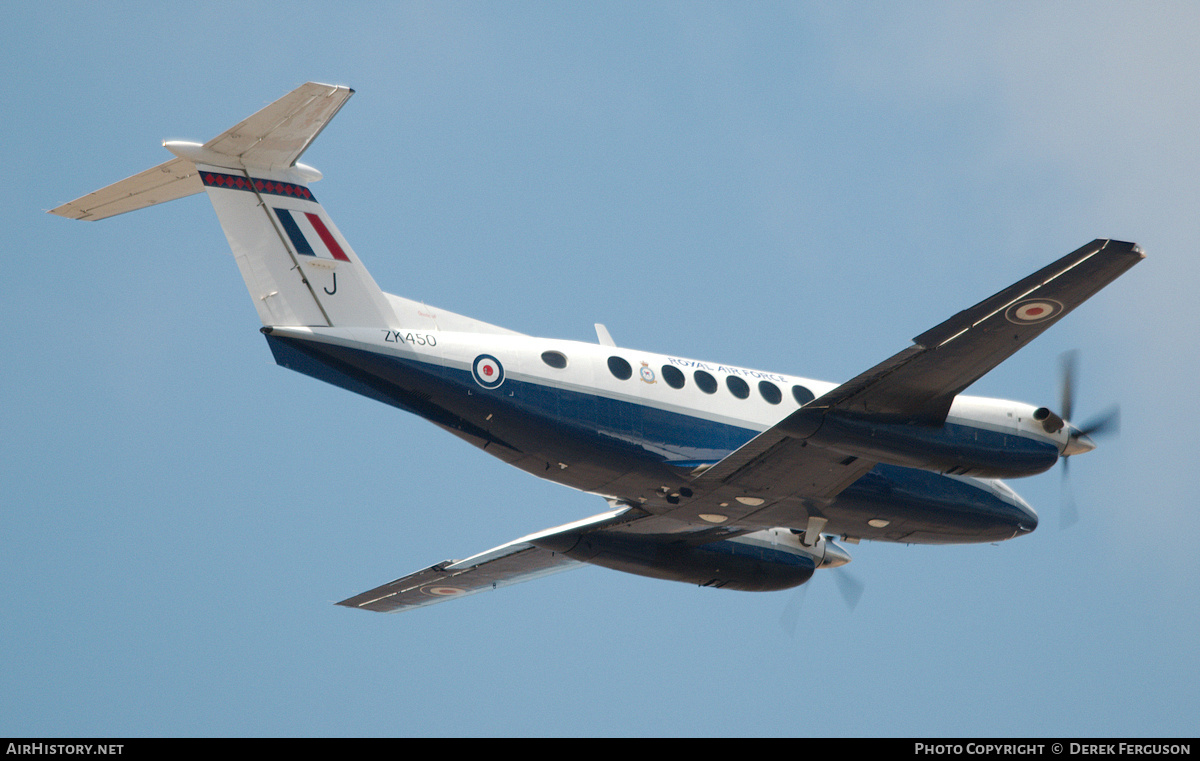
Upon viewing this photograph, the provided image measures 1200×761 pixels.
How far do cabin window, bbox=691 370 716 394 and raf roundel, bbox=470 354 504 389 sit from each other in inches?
148

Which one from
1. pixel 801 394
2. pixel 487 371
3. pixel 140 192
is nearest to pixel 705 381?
pixel 801 394

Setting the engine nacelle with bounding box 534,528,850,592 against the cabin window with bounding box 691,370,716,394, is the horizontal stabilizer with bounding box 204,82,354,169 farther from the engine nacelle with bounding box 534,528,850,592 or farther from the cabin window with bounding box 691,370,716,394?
the engine nacelle with bounding box 534,528,850,592

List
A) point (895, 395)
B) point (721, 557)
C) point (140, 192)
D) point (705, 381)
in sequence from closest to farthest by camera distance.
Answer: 1. point (140, 192)
2. point (895, 395)
3. point (705, 381)
4. point (721, 557)

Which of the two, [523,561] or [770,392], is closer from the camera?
[770,392]

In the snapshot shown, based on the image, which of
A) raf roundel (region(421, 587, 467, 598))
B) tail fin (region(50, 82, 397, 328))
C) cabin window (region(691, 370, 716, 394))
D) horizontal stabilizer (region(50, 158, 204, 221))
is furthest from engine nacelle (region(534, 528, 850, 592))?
horizontal stabilizer (region(50, 158, 204, 221))

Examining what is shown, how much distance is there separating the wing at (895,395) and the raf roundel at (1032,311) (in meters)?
0.02

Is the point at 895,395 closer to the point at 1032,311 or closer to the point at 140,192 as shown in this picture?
the point at 1032,311

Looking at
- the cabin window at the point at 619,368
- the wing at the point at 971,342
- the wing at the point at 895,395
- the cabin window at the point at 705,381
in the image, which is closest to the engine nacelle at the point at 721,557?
the wing at the point at 895,395

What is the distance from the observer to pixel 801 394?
75.7 ft

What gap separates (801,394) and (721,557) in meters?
4.86

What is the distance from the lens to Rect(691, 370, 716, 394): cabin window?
21.6 meters

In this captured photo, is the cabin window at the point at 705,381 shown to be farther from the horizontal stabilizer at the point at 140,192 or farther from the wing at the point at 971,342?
the horizontal stabilizer at the point at 140,192

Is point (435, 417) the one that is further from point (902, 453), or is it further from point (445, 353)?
point (902, 453)

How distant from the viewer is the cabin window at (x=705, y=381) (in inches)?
851
